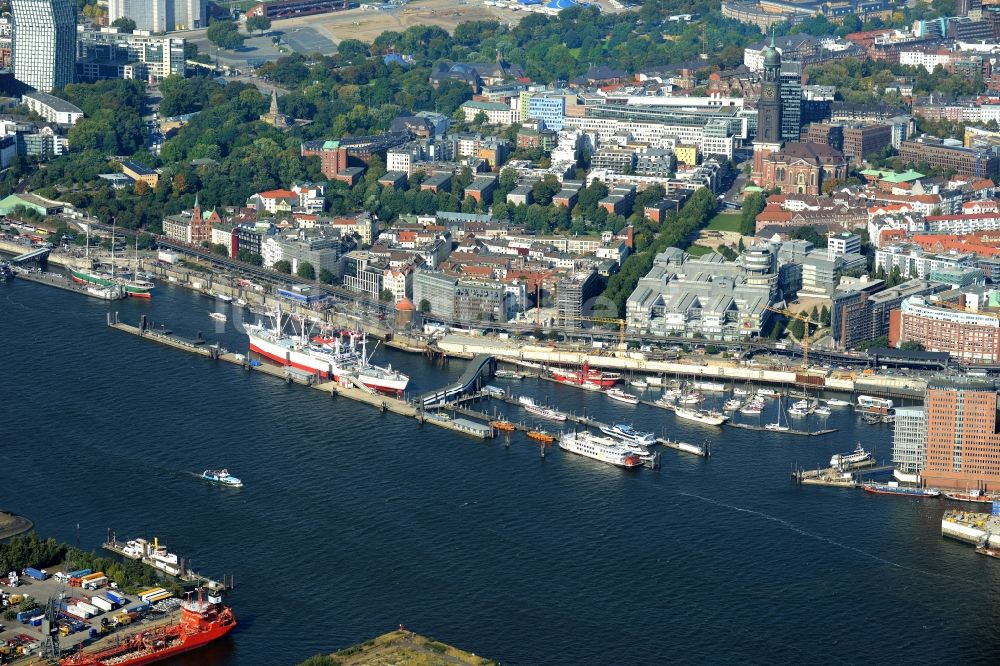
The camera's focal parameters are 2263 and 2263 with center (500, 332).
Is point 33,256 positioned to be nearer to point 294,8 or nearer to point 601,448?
point 601,448

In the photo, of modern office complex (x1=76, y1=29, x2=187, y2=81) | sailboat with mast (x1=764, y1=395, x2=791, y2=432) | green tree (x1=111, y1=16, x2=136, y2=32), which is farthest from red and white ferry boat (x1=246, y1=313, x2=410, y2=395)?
green tree (x1=111, y1=16, x2=136, y2=32)

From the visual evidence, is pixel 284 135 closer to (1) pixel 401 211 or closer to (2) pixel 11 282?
(1) pixel 401 211

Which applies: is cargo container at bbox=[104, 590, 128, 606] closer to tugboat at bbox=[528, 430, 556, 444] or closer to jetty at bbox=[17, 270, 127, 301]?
tugboat at bbox=[528, 430, 556, 444]

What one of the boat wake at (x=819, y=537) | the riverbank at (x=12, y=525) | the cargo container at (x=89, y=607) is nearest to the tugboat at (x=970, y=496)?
the boat wake at (x=819, y=537)

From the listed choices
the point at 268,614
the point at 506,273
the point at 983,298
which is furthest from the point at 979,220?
the point at 268,614

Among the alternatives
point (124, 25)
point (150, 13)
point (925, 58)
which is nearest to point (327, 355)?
point (124, 25)

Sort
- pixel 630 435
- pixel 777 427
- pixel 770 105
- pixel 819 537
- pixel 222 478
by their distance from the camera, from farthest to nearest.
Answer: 1. pixel 770 105
2. pixel 777 427
3. pixel 630 435
4. pixel 222 478
5. pixel 819 537

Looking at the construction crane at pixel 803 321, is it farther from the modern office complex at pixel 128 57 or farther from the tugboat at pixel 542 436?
the modern office complex at pixel 128 57
